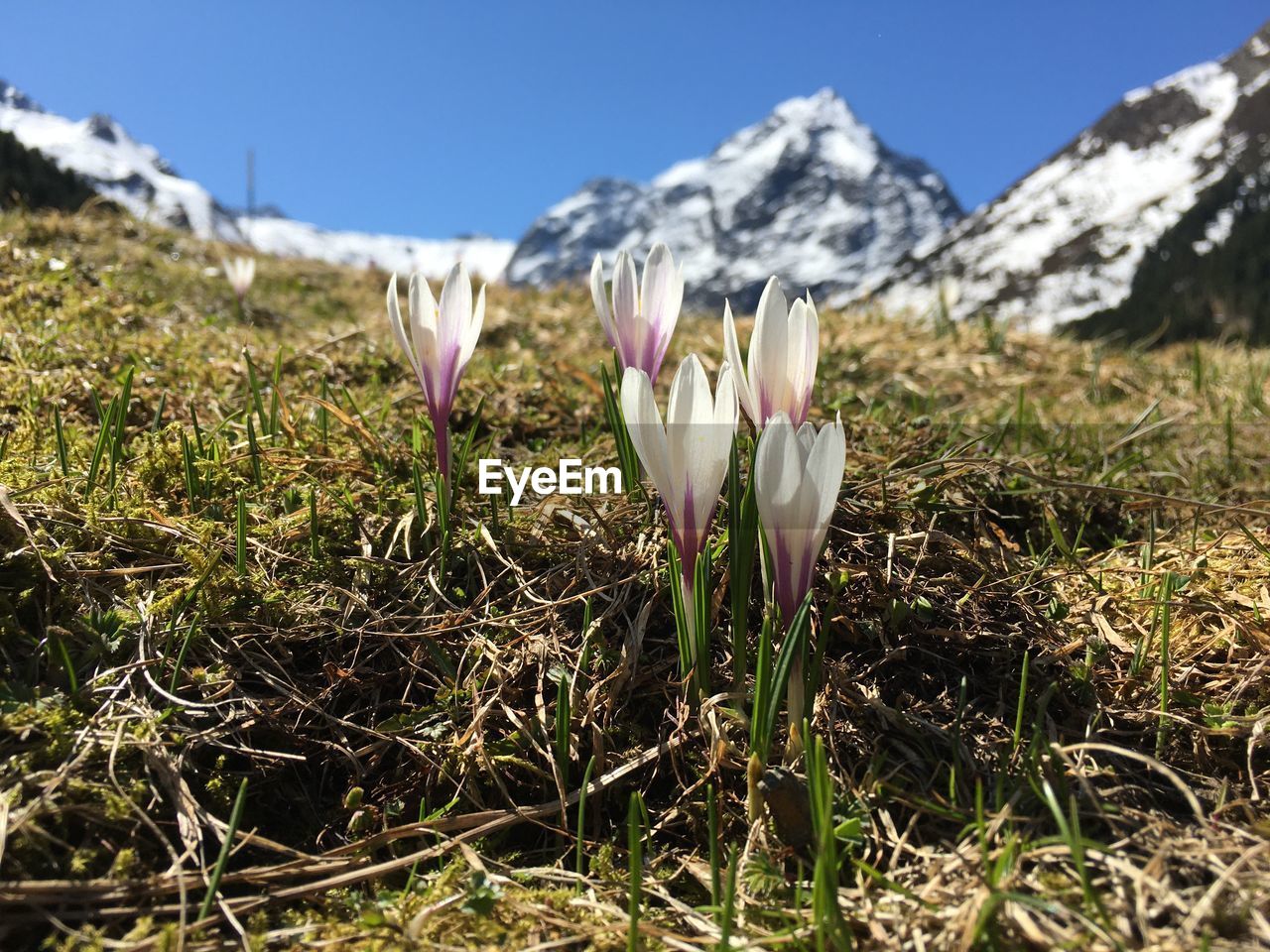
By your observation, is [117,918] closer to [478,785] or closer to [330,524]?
[478,785]

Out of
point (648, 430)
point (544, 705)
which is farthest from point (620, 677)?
point (648, 430)

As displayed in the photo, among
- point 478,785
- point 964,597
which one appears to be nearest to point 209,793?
point 478,785

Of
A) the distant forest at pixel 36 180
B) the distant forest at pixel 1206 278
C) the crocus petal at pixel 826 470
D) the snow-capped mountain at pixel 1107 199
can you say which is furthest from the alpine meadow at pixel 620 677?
the snow-capped mountain at pixel 1107 199

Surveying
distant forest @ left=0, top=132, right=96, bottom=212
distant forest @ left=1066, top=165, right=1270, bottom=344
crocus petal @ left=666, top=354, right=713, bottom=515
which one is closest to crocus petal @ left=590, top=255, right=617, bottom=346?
crocus petal @ left=666, top=354, right=713, bottom=515

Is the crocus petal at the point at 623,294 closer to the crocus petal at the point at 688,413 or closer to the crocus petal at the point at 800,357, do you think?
the crocus petal at the point at 800,357

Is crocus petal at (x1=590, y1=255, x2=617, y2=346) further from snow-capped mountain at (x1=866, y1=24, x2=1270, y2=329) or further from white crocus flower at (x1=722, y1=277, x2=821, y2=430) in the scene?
snow-capped mountain at (x1=866, y1=24, x2=1270, y2=329)

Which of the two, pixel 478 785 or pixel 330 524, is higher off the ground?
pixel 330 524
